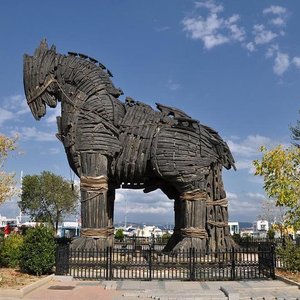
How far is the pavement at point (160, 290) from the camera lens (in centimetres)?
1158

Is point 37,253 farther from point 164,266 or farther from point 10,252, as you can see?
point 164,266

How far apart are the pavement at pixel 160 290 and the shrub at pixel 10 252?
325 centimetres

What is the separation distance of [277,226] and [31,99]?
21.3 metres

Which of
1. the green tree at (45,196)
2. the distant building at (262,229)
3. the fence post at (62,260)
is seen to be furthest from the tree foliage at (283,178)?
the green tree at (45,196)

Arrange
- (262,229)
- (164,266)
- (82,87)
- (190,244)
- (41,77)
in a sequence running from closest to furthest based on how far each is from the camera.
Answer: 1. (164,266)
2. (190,244)
3. (82,87)
4. (41,77)
5. (262,229)

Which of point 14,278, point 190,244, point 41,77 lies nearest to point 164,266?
point 190,244

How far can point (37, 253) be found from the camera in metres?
15.0

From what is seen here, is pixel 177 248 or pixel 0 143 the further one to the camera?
pixel 0 143

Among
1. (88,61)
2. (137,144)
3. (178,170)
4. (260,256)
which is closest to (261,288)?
(260,256)

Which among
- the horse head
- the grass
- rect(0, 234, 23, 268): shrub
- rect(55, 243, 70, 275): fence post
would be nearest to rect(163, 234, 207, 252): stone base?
rect(55, 243, 70, 275): fence post

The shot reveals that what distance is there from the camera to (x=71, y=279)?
1447cm

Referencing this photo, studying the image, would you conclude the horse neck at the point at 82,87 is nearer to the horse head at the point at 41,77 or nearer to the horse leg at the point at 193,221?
the horse head at the point at 41,77

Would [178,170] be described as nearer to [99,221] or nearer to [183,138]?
[183,138]

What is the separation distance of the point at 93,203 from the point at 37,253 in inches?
103
